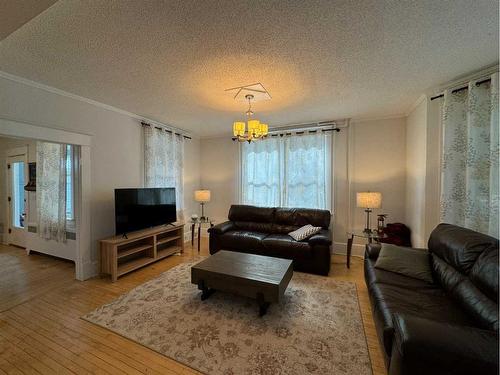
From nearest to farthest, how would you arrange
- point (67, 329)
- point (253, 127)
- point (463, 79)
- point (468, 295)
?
point (468, 295) < point (67, 329) < point (463, 79) < point (253, 127)

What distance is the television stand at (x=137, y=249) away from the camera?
9.57 ft

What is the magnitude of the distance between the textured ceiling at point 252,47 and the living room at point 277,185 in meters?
0.02

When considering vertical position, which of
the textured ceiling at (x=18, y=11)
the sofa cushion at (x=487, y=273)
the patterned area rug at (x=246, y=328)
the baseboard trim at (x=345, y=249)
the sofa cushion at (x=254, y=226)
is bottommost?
the patterned area rug at (x=246, y=328)

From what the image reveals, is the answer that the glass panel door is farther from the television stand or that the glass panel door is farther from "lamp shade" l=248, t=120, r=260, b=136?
"lamp shade" l=248, t=120, r=260, b=136

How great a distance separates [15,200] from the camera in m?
4.42

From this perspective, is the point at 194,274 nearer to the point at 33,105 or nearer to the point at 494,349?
the point at 494,349

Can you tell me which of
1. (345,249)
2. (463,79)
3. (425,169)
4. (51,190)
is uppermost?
(463,79)

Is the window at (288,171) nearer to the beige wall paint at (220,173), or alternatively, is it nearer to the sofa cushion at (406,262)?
the beige wall paint at (220,173)

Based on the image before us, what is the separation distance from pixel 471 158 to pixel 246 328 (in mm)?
2907

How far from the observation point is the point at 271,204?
4562 mm

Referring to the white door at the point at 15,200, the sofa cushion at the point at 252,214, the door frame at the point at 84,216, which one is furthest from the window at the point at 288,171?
the white door at the point at 15,200

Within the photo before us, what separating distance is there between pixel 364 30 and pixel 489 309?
2.12 metres

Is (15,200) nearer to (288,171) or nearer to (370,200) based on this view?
(288,171)

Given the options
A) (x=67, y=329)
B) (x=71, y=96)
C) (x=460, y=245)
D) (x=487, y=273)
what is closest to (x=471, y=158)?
(x=460, y=245)
